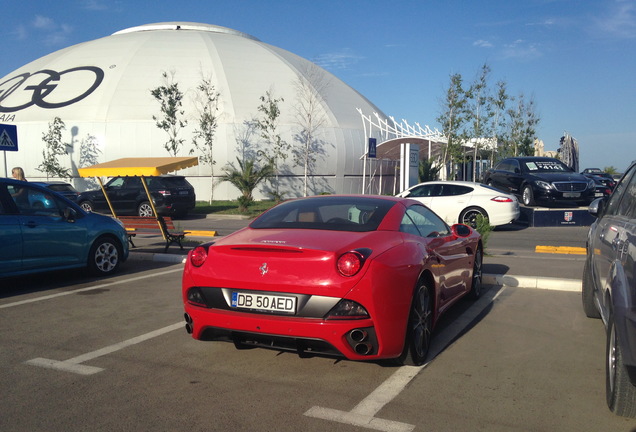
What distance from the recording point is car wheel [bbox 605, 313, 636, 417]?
136 inches

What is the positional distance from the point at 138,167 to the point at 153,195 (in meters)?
10.0

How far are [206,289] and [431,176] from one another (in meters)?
23.5

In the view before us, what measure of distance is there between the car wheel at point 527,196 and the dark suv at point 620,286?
13770mm

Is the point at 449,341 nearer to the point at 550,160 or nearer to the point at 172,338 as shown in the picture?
the point at 172,338

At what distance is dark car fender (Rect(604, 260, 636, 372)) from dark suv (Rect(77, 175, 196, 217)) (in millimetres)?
20473

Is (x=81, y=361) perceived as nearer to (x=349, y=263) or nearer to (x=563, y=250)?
(x=349, y=263)

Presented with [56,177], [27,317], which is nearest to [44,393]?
[27,317]

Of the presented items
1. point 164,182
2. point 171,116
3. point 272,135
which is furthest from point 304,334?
point 272,135

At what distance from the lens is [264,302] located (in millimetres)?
4281

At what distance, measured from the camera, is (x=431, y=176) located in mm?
A: 27000

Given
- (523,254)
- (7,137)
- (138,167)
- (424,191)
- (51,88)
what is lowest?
(523,254)

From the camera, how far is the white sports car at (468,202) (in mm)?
16188

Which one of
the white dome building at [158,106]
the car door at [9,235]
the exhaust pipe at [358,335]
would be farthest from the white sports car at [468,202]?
the white dome building at [158,106]

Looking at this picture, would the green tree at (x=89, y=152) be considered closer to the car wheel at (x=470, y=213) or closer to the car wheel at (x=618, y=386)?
the car wheel at (x=470, y=213)
